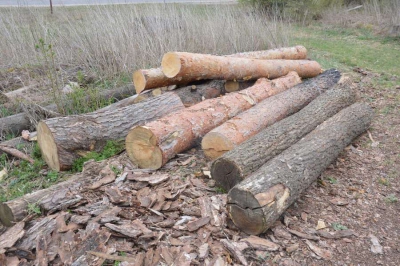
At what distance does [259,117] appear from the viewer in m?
4.18

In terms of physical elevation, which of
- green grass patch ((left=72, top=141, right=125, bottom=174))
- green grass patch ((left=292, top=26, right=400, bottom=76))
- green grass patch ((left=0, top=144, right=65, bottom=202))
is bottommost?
green grass patch ((left=292, top=26, right=400, bottom=76))

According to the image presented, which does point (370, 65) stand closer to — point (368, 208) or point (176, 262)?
point (368, 208)

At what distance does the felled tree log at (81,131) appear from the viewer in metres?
3.62

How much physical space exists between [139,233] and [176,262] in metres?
0.38

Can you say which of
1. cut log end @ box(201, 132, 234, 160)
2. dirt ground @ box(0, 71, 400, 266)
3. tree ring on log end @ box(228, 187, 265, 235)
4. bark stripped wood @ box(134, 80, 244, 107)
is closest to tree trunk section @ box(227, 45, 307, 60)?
bark stripped wood @ box(134, 80, 244, 107)

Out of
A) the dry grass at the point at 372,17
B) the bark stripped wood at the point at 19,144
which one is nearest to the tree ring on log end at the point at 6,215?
the bark stripped wood at the point at 19,144

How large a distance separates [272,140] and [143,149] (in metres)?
1.41

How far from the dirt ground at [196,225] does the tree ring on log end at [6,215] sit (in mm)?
227

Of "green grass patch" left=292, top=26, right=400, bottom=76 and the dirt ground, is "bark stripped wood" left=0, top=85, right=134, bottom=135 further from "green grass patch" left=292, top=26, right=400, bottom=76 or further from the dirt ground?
"green grass patch" left=292, top=26, right=400, bottom=76

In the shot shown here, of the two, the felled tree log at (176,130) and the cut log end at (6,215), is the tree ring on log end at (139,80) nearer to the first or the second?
the felled tree log at (176,130)

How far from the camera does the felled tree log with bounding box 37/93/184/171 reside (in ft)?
11.9

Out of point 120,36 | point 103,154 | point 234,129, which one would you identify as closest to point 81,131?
point 103,154

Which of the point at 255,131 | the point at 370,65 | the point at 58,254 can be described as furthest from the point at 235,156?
the point at 370,65

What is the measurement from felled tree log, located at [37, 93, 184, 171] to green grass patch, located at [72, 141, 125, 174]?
5 cm
